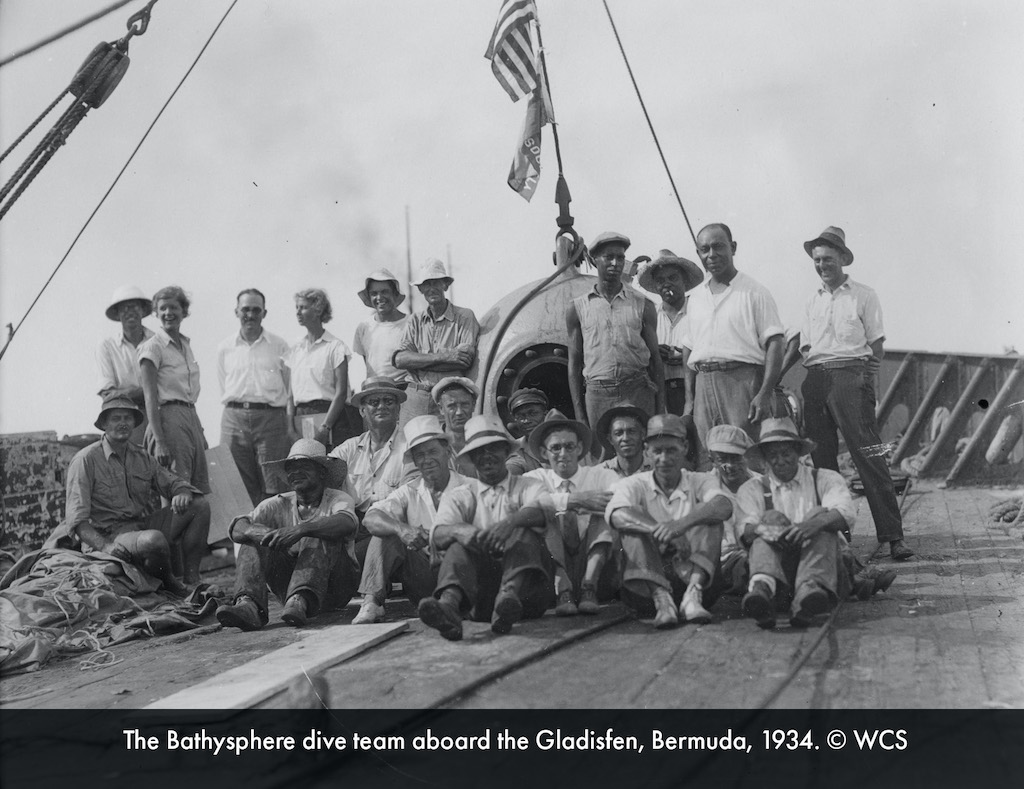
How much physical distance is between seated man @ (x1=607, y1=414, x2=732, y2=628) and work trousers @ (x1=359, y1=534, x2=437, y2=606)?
0.92 m

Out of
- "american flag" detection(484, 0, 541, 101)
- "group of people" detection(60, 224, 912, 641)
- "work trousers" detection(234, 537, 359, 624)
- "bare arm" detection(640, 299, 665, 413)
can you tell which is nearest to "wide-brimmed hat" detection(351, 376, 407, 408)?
"group of people" detection(60, 224, 912, 641)

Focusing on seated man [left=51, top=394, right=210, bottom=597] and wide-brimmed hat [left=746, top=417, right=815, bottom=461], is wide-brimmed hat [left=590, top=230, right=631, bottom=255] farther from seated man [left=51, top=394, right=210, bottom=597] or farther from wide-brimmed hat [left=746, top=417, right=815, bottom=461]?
seated man [left=51, top=394, right=210, bottom=597]

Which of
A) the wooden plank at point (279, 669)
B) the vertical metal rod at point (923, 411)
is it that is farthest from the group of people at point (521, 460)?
the vertical metal rod at point (923, 411)

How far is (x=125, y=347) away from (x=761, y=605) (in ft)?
14.7

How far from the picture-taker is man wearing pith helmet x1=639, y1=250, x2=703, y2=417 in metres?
6.61

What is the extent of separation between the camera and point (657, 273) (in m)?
6.72

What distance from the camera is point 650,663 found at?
12.3ft

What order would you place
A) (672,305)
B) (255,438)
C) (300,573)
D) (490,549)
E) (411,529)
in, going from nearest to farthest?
(490,549) < (411,529) < (300,573) < (255,438) < (672,305)

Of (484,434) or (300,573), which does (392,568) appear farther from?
(484,434)

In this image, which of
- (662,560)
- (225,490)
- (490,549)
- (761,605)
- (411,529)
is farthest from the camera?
(225,490)

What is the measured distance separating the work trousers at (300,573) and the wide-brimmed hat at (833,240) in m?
3.06

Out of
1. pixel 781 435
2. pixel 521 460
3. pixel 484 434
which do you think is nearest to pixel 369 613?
pixel 484 434

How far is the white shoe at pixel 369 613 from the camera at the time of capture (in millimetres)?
4695
